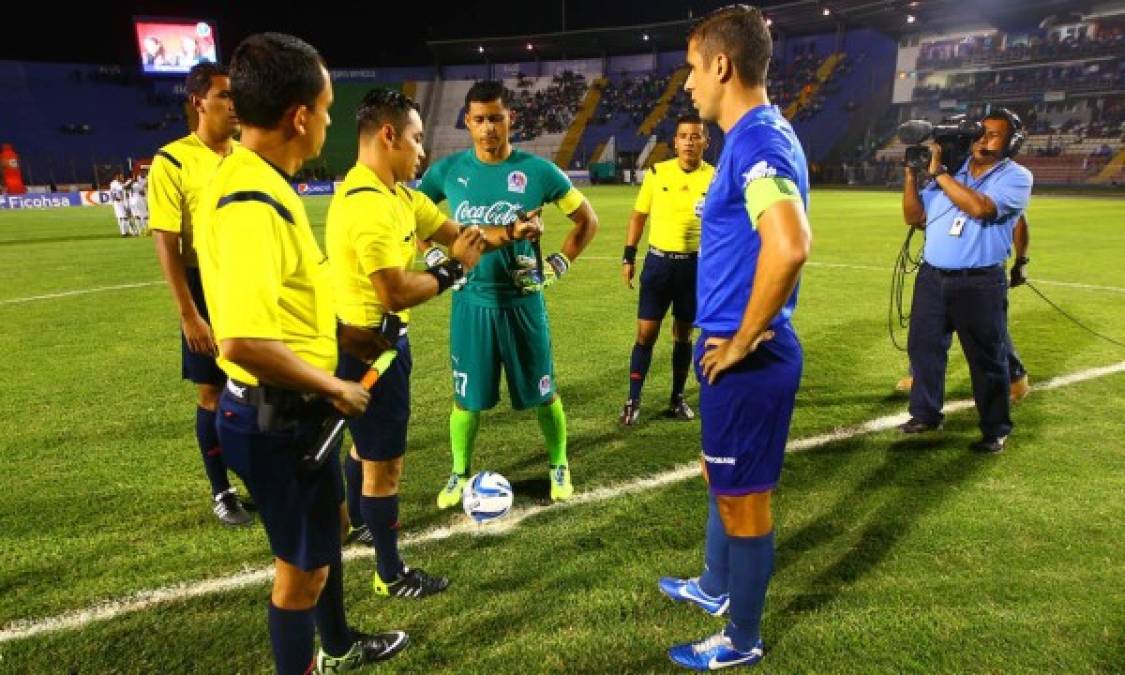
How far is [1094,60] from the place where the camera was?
138 feet

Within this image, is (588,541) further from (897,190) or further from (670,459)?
(897,190)

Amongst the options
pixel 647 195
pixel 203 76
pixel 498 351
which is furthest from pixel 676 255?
pixel 203 76

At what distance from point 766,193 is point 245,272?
1696mm

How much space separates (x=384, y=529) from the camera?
133 inches

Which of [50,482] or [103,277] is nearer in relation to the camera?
[50,482]

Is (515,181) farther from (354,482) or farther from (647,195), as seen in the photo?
(647,195)

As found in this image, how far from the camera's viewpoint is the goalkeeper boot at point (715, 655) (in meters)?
2.87

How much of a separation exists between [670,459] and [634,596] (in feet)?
5.67

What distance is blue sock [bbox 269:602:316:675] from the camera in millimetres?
2428

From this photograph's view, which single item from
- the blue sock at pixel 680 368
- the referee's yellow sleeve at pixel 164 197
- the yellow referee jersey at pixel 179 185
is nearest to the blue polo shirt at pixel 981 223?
the blue sock at pixel 680 368

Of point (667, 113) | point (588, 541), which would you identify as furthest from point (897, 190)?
point (588, 541)

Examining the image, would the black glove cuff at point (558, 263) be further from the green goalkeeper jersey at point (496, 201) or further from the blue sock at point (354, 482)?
the blue sock at point (354, 482)

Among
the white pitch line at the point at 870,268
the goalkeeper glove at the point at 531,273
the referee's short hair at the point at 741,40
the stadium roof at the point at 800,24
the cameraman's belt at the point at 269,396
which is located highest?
the stadium roof at the point at 800,24

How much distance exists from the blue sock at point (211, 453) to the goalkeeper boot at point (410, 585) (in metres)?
1.49
